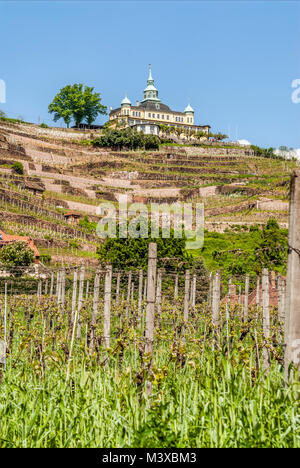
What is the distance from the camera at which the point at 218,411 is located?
329 cm

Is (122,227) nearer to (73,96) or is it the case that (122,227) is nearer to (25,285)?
(25,285)

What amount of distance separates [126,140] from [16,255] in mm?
45721

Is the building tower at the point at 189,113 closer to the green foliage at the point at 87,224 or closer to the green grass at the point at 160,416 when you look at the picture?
the green foliage at the point at 87,224

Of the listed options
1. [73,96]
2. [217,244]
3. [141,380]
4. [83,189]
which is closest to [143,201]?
[83,189]

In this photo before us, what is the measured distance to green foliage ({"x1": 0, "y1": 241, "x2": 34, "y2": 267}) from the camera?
108 feet

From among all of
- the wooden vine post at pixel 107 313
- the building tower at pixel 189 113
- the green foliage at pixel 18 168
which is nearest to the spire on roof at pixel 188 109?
the building tower at pixel 189 113

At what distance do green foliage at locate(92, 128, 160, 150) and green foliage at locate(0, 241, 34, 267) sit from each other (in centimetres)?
4314

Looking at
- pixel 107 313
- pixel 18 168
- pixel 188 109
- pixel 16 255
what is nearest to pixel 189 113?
pixel 188 109

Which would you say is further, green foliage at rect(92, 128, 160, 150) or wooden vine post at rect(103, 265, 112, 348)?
green foliage at rect(92, 128, 160, 150)

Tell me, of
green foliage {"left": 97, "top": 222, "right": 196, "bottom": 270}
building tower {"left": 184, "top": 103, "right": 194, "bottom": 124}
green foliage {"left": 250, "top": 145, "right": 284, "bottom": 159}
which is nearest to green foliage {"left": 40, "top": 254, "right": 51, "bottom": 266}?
green foliage {"left": 97, "top": 222, "right": 196, "bottom": 270}

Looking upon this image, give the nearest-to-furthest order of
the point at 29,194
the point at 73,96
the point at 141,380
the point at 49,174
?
the point at 141,380
the point at 29,194
the point at 49,174
the point at 73,96

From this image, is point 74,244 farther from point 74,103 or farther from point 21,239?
point 74,103

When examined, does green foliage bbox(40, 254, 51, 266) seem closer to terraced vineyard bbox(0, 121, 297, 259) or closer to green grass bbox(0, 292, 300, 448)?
terraced vineyard bbox(0, 121, 297, 259)
